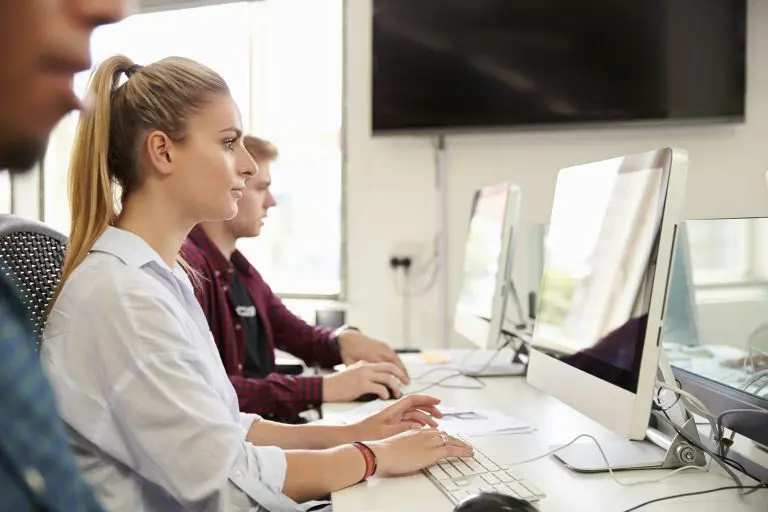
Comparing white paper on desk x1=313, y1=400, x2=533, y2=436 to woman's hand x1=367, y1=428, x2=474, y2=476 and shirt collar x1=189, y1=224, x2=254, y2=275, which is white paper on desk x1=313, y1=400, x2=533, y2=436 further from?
shirt collar x1=189, y1=224, x2=254, y2=275

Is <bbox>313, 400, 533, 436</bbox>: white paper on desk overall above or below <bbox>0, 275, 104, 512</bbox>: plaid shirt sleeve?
below

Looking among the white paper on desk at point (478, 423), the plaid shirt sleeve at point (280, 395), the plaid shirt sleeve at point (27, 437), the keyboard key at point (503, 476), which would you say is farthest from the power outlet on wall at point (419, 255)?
the plaid shirt sleeve at point (27, 437)

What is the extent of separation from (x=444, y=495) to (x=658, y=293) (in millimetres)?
396

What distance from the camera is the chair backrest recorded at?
3.36 ft

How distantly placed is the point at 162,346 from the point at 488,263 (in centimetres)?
115

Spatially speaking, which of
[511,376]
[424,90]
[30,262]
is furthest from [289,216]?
[30,262]

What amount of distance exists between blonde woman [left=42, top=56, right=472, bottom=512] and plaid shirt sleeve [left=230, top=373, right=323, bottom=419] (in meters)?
0.28

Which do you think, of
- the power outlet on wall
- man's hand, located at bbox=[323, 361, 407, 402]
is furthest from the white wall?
man's hand, located at bbox=[323, 361, 407, 402]

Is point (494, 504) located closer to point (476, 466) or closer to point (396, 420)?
point (476, 466)

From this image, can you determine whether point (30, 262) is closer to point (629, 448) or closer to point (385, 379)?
point (385, 379)

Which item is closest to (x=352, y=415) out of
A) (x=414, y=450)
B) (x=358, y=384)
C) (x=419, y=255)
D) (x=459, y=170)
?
(x=358, y=384)

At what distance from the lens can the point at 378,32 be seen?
307 centimetres

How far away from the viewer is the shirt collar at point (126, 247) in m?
0.98

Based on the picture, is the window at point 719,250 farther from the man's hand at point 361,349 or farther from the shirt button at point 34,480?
the shirt button at point 34,480
